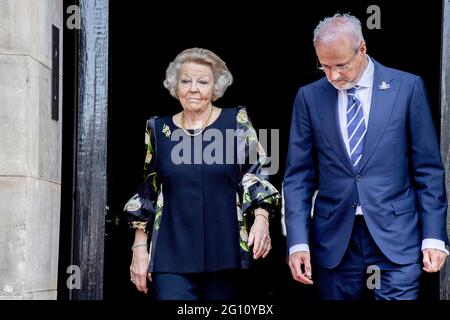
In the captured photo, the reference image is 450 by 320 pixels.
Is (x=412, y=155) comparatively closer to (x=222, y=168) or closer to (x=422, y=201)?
(x=422, y=201)

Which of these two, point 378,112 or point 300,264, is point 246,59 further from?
point 300,264

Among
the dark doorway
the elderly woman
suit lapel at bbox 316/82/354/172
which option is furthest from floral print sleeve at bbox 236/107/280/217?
the dark doorway

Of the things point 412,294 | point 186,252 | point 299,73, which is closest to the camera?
point 412,294

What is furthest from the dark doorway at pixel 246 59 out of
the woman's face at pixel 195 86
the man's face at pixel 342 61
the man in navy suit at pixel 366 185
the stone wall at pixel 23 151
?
the man's face at pixel 342 61

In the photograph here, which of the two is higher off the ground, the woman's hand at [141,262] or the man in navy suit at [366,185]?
the man in navy suit at [366,185]

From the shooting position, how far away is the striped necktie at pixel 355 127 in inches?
203

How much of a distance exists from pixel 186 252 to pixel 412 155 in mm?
1211

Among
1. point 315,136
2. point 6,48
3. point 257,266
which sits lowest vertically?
point 257,266

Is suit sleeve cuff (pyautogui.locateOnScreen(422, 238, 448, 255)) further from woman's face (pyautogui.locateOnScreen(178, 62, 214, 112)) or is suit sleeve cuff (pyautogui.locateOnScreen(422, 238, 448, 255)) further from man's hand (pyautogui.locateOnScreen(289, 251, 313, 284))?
woman's face (pyautogui.locateOnScreen(178, 62, 214, 112))

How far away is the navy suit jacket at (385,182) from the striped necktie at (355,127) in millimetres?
41

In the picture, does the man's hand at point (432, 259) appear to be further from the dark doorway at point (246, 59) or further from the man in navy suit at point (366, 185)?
the dark doorway at point (246, 59)

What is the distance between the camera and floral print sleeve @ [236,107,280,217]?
544cm

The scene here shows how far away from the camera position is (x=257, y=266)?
7859 millimetres
